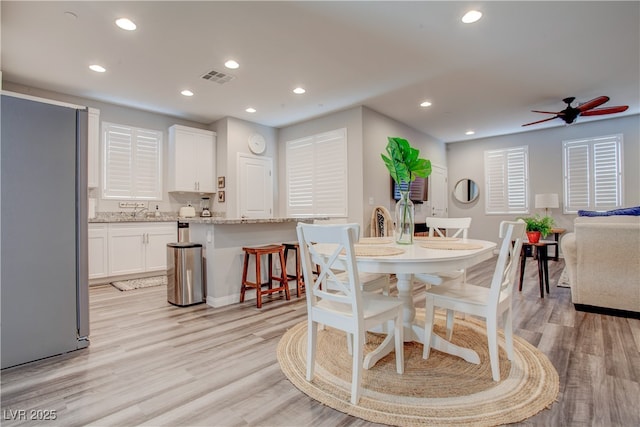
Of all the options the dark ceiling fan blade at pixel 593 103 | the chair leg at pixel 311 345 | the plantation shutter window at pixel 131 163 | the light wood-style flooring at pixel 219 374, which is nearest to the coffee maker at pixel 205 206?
the plantation shutter window at pixel 131 163

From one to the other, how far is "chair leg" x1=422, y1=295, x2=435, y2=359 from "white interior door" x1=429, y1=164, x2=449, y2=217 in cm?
555

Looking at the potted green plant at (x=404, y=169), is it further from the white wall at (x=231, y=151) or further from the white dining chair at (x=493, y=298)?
the white wall at (x=231, y=151)

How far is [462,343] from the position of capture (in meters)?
2.46

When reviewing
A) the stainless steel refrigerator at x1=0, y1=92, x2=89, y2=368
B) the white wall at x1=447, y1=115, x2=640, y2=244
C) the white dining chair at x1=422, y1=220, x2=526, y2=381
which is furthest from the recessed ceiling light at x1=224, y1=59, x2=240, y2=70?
the white wall at x1=447, y1=115, x2=640, y2=244

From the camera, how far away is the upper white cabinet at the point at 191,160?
5.54 metres

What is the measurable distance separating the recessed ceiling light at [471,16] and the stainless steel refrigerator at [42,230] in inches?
128

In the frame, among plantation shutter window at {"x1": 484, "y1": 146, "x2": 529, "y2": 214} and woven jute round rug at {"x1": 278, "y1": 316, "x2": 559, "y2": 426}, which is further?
plantation shutter window at {"x1": 484, "y1": 146, "x2": 529, "y2": 214}

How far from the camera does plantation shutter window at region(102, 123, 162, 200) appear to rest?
503 centimetres

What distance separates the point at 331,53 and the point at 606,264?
139 inches

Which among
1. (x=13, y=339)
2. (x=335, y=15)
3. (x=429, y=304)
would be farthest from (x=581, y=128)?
(x=13, y=339)

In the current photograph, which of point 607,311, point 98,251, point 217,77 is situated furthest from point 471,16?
point 98,251

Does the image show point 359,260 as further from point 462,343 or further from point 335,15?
point 335,15

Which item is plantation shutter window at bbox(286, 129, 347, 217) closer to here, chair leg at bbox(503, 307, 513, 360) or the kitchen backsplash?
the kitchen backsplash

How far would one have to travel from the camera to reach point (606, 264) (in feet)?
10.3
